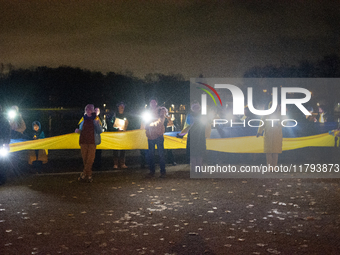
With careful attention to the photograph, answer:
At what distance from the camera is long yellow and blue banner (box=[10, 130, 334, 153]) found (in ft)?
41.9

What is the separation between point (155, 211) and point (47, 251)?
99.4 inches

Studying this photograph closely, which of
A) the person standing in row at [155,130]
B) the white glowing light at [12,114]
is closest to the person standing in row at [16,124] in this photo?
the white glowing light at [12,114]

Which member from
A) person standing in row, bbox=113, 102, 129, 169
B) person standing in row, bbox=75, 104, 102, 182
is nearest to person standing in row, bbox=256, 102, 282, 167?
person standing in row, bbox=113, 102, 129, 169

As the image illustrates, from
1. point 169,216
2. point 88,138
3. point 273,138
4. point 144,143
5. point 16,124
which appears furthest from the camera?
point 144,143

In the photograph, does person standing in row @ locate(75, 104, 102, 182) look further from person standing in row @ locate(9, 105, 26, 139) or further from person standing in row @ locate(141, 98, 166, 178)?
person standing in row @ locate(9, 105, 26, 139)

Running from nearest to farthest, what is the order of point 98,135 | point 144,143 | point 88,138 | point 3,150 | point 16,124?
1. point 3,150
2. point 88,138
3. point 98,135
4. point 16,124
5. point 144,143

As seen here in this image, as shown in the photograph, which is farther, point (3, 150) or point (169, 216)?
point (3, 150)

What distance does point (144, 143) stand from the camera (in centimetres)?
1349

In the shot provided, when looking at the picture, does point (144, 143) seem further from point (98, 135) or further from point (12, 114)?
point (12, 114)

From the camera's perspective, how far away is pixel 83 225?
20.9 feet

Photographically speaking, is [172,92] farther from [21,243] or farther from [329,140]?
[21,243]

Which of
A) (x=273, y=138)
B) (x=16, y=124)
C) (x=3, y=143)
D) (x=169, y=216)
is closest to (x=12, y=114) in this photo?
(x=16, y=124)

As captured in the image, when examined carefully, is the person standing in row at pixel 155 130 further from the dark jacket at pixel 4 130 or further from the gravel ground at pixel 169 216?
the dark jacket at pixel 4 130

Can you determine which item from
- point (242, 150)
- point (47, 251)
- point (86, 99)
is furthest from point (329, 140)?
point (86, 99)
